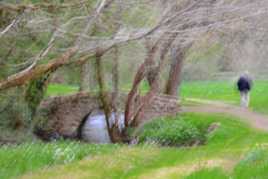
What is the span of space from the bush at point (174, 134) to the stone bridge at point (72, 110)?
1.53m

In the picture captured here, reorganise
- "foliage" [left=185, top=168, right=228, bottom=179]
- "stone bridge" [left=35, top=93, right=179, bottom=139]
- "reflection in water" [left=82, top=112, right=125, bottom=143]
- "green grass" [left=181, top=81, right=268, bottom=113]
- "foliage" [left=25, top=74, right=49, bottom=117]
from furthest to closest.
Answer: "green grass" [left=181, top=81, right=268, bottom=113]
"stone bridge" [left=35, top=93, right=179, bottom=139]
"reflection in water" [left=82, top=112, right=125, bottom=143]
"foliage" [left=25, top=74, right=49, bottom=117]
"foliage" [left=185, top=168, right=228, bottom=179]

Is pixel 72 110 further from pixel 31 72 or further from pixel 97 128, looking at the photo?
pixel 31 72

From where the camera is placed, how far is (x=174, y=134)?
23.8 m

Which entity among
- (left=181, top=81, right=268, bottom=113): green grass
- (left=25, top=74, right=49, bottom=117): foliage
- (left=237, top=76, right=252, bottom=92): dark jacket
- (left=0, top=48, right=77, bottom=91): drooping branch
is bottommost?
(left=181, top=81, right=268, bottom=113): green grass

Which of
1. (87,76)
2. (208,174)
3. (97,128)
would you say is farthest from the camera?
(97,128)

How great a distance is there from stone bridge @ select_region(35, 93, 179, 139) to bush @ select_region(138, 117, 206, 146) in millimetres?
1531

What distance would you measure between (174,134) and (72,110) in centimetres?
761

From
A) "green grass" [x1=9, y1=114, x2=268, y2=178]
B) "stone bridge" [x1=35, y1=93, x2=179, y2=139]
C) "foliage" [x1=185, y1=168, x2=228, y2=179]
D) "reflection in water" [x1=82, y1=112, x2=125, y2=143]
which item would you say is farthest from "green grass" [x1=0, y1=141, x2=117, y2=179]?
"stone bridge" [x1=35, y1=93, x2=179, y2=139]

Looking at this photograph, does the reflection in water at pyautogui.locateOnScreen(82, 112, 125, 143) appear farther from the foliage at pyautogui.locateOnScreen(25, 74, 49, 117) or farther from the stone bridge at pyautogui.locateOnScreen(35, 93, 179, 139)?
the foliage at pyautogui.locateOnScreen(25, 74, 49, 117)

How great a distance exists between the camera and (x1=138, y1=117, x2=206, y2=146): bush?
23484mm

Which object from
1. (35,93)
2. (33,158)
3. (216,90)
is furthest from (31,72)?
(216,90)

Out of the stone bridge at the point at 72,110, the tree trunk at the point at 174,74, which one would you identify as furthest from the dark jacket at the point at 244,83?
the stone bridge at the point at 72,110

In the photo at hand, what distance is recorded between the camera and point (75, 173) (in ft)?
38.4

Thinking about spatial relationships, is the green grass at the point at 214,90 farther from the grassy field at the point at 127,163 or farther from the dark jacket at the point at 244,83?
the grassy field at the point at 127,163
